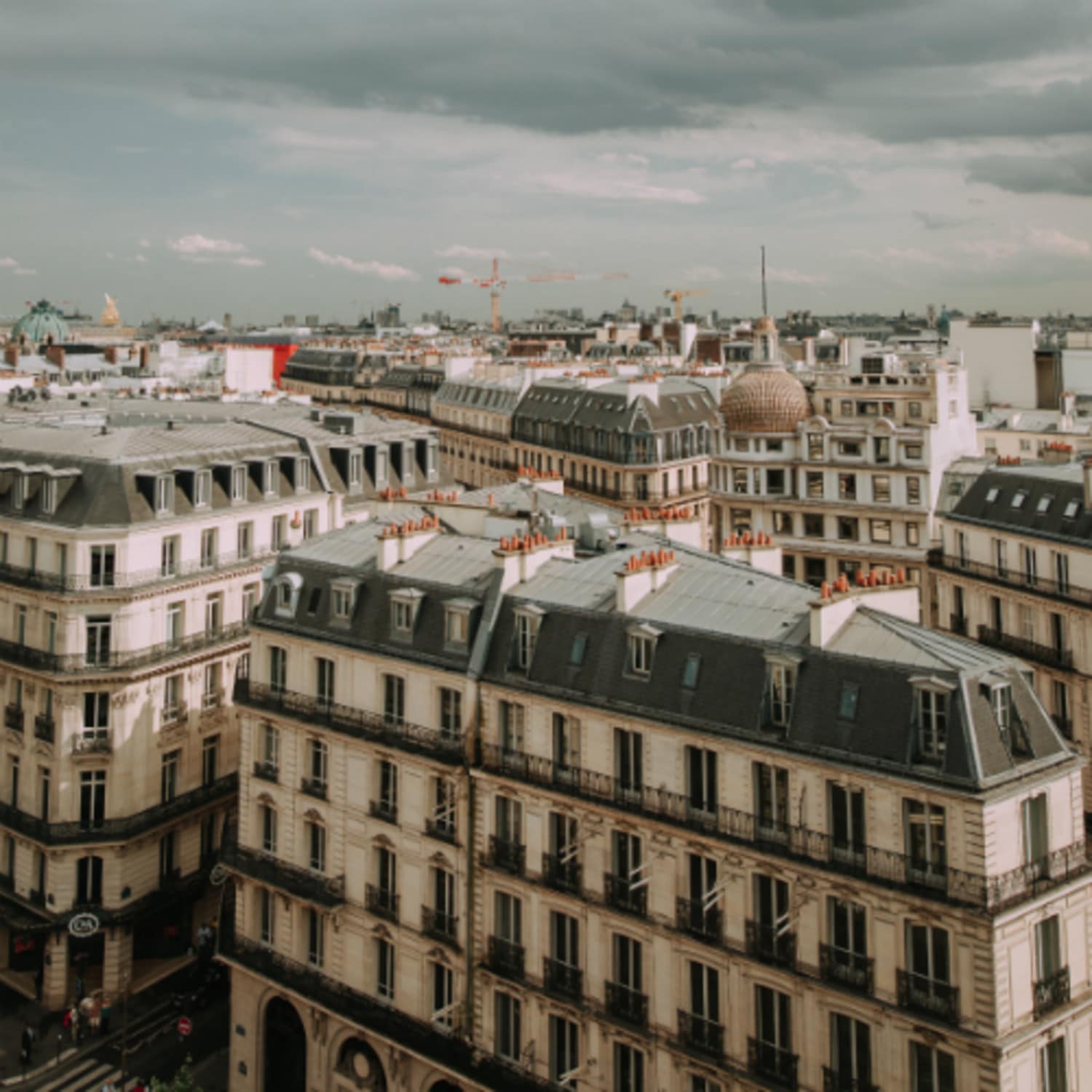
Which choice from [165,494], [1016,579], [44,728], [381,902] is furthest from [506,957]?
[1016,579]

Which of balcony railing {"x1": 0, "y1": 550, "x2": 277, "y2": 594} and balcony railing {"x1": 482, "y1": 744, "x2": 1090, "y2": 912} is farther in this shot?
balcony railing {"x1": 0, "y1": 550, "x2": 277, "y2": 594}

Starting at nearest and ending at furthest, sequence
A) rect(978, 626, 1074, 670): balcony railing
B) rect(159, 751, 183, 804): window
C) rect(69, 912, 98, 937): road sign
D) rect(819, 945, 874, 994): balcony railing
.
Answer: rect(819, 945, 874, 994): balcony railing
rect(69, 912, 98, 937): road sign
rect(159, 751, 183, 804): window
rect(978, 626, 1074, 670): balcony railing

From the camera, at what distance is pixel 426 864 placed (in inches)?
1166

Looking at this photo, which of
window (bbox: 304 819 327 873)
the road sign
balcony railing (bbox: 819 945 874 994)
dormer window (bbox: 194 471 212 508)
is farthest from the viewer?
dormer window (bbox: 194 471 212 508)

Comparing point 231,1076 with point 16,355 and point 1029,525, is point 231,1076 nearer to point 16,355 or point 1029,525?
point 1029,525

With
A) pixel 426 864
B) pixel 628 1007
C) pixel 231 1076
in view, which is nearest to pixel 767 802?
pixel 628 1007

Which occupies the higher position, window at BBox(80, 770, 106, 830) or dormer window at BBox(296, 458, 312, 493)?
dormer window at BBox(296, 458, 312, 493)

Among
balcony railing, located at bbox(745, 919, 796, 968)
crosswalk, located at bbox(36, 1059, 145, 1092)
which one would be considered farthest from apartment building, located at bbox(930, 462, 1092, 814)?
crosswalk, located at bbox(36, 1059, 145, 1092)

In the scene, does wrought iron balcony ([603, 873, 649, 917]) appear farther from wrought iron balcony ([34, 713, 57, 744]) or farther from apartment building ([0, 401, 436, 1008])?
wrought iron balcony ([34, 713, 57, 744])

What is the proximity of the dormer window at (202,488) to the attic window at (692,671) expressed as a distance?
22237 mm

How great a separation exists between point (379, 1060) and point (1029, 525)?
30.1 meters

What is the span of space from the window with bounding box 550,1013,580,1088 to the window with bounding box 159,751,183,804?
753 inches

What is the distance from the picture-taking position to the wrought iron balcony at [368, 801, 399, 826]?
30.3 metres

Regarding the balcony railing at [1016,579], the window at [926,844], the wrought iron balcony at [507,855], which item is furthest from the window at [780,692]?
the balcony railing at [1016,579]
